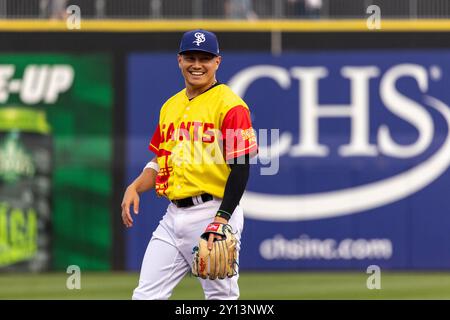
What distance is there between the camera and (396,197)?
1747cm

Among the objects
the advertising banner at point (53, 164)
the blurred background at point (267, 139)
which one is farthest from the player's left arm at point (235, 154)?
the advertising banner at point (53, 164)

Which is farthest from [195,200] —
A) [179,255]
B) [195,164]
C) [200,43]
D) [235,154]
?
[200,43]

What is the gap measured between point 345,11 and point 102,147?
4.26 metres

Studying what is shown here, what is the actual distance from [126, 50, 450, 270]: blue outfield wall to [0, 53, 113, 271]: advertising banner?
50 cm

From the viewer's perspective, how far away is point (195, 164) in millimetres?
7391

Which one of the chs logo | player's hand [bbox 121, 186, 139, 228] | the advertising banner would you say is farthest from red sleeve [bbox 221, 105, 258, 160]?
the advertising banner

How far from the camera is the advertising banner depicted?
56.7 feet

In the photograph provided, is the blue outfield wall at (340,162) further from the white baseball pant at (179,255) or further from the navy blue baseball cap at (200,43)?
the navy blue baseball cap at (200,43)

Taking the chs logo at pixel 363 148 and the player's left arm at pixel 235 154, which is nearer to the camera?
the player's left arm at pixel 235 154

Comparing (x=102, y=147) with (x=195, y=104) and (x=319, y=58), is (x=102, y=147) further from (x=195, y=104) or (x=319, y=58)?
(x=195, y=104)

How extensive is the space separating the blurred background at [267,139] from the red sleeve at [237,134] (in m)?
9.83

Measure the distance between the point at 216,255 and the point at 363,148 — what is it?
34.7 ft

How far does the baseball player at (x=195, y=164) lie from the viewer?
7324 millimetres

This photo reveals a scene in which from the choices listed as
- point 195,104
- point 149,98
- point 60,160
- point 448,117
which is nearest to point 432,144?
point 448,117
